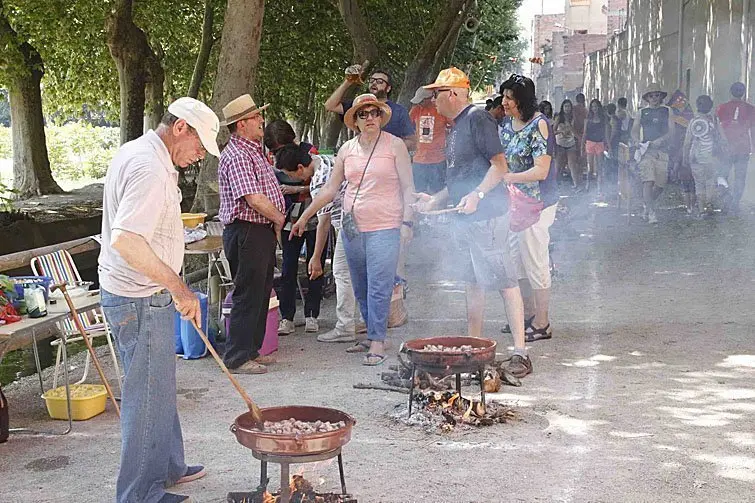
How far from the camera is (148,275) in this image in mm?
4477

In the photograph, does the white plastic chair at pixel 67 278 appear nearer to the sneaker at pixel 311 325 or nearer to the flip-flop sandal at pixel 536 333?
the sneaker at pixel 311 325

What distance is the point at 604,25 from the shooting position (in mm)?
66562

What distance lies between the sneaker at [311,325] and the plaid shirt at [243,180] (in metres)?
1.94

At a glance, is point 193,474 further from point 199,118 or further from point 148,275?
point 199,118

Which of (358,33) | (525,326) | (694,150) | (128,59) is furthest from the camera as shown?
(128,59)

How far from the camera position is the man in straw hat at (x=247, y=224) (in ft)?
25.3

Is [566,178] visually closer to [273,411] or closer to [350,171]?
[350,171]

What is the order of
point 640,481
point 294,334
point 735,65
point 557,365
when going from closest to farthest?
point 640,481, point 557,365, point 294,334, point 735,65

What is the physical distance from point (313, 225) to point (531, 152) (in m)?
2.63

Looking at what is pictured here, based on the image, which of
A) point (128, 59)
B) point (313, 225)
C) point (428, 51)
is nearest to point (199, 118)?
point (313, 225)

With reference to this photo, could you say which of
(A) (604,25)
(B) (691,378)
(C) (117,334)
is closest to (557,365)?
(B) (691,378)

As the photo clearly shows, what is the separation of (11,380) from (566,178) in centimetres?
1562

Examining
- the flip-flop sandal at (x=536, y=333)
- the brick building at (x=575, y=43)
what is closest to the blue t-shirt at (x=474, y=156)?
the flip-flop sandal at (x=536, y=333)

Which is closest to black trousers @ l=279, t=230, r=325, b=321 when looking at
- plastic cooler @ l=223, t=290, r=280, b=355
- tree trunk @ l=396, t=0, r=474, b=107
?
plastic cooler @ l=223, t=290, r=280, b=355
